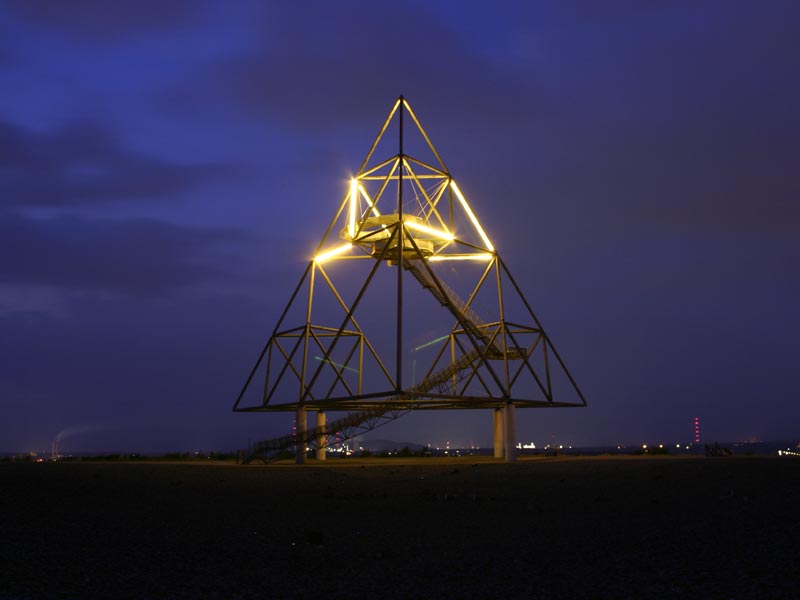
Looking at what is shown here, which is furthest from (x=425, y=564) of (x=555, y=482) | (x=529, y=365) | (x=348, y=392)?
(x=529, y=365)

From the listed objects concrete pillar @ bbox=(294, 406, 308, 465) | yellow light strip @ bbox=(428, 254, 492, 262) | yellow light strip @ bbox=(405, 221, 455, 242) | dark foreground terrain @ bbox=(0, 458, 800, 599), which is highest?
yellow light strip @ bbox=(405, 221, 455, 242)

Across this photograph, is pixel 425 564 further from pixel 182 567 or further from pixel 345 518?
pixel 345 518

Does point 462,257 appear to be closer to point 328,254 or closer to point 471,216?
point 471,216

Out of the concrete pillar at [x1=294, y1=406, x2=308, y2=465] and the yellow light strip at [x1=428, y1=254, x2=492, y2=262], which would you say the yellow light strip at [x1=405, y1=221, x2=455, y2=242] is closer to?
the yellow light strip at [x1=428, y1=254, x2=492, y2=262]

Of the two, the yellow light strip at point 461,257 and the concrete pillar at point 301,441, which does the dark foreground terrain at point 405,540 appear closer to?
the concrete pillar at point 301,441

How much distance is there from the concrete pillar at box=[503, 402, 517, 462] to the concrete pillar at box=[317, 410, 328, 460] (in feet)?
31.7

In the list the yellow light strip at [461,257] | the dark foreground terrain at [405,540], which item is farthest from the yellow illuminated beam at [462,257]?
the dark foreground terrain at [405,540]

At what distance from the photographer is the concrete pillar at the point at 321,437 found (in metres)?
43.1

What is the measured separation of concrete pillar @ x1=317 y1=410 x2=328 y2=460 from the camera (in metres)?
43.1

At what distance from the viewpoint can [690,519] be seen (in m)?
13.9

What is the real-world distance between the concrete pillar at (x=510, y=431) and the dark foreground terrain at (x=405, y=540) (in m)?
20.6

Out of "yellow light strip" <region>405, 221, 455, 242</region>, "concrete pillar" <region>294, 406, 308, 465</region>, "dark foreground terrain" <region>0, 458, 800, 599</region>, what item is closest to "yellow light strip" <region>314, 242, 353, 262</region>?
"yellow light strip" <region>405, 221, 455, 242</region>

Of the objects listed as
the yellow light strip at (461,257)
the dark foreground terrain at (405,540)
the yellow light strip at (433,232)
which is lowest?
the dark foreground terrain at (405,540)

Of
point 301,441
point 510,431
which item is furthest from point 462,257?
point 301,441
